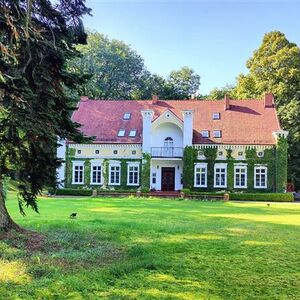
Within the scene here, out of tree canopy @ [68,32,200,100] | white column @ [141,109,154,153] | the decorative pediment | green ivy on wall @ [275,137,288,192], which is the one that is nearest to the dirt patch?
white column @ [141,109,154,153]

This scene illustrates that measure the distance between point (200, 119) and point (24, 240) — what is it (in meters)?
29.3

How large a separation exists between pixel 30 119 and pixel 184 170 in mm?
26963

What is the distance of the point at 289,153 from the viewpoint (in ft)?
130

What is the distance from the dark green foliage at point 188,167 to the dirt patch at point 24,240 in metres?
25.3

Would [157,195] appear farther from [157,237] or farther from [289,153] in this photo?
[157,237]

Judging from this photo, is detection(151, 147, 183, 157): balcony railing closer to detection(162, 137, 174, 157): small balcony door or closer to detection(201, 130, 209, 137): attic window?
detection(162, 137, 174, 157): small balcony door

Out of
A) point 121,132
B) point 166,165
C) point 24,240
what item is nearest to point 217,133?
point 166,165

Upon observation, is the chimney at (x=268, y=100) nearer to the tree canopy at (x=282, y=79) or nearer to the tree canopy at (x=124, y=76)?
the tree canopy at (x=282, y=79)

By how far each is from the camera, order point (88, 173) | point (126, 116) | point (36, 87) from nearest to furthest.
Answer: point (36, 87)
point (88, 173)
point (126, 116)

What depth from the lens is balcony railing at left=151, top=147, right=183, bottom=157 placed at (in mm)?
34531

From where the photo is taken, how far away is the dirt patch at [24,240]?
779 cm

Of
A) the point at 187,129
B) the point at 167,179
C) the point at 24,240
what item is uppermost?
the point at 187,129

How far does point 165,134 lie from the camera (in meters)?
35.4

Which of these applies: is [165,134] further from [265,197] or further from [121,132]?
[265,197]
